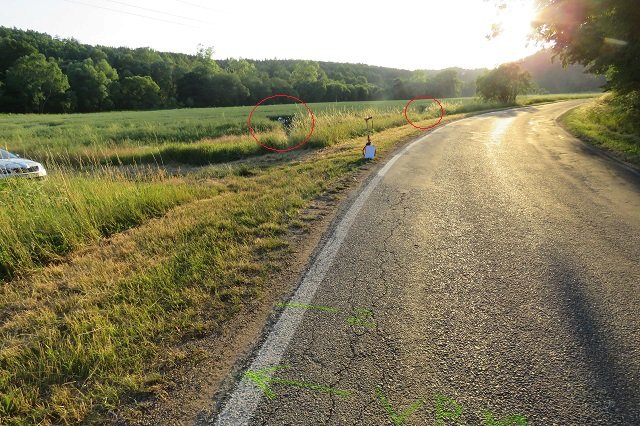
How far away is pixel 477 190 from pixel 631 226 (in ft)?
7.22

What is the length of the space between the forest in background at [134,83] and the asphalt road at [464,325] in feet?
213

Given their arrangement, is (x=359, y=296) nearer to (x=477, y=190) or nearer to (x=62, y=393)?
(x=62, y=393)

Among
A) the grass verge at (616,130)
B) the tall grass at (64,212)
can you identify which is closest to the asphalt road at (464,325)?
the tall grass at (64,212)

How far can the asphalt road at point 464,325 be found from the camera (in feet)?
6.38

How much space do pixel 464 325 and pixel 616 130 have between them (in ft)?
49.9

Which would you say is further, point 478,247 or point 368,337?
point 478,247

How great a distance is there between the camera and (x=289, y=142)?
46.4ft

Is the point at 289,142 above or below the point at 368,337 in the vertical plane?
above

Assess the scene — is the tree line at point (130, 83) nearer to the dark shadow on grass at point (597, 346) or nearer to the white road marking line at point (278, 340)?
the white road marking line at point (278, 340)

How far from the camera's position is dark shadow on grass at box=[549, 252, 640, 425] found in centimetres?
191

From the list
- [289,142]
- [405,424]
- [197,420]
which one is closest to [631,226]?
[405,424]

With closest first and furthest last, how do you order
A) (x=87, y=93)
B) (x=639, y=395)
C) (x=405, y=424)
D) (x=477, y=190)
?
(x=405, y=424) → (x=639, y=395) → (x=477, y=190) → (x=87, y=93)

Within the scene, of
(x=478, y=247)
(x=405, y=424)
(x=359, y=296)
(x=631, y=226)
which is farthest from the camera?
(x=631, y=226)

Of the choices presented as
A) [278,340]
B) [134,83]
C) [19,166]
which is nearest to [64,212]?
[278,340]
